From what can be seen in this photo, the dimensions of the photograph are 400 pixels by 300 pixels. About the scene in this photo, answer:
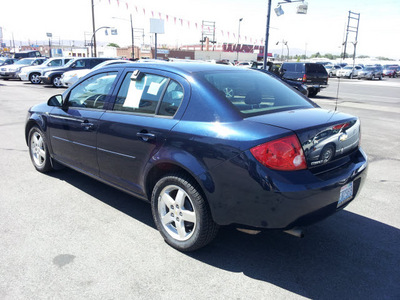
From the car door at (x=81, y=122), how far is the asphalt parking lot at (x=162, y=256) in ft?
1.71

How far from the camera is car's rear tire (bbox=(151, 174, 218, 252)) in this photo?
9.42 ft

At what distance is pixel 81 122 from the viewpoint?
157 inches

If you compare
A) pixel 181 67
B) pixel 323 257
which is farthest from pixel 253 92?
pixel 323 257

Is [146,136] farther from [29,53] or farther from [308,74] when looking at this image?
[29,53]

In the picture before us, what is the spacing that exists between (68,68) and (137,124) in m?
19.1

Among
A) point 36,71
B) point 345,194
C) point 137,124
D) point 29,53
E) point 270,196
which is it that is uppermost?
point 29,53

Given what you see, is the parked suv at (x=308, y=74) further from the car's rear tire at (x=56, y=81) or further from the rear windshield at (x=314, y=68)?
the car's rear tire at (x=56, y=81)

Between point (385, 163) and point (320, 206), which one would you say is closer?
point (320, 206)

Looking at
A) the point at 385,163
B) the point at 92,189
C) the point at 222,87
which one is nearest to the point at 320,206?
the point at 222,87

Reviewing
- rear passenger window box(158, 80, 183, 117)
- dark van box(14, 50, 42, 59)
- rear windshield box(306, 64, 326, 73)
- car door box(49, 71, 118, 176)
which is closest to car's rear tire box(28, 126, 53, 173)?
car door box(49, 71, 118, 176)

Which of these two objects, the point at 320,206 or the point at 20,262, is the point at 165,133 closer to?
the point at 320,206

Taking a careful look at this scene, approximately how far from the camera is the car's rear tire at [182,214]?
2.87m

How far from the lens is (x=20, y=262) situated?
2910mm

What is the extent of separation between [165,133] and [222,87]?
0.67 m
